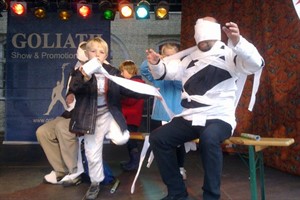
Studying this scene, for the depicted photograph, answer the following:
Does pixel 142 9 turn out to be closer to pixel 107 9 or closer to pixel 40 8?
pixel 107 9

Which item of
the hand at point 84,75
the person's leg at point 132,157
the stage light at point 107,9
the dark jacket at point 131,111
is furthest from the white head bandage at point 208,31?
the stage light at point 107,9

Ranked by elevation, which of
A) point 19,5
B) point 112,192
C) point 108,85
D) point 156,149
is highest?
point 19,5

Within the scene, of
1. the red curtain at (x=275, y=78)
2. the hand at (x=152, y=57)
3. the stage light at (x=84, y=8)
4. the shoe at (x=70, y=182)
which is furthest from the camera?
the stage light at (x=84, y=8)

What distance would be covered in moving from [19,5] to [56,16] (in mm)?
768

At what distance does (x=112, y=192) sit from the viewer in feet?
15.0

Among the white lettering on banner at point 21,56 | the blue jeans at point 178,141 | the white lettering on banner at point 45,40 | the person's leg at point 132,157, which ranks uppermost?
the white lettering on banner at point 45,40

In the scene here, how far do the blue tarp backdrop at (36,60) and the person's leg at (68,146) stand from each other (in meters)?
2.94

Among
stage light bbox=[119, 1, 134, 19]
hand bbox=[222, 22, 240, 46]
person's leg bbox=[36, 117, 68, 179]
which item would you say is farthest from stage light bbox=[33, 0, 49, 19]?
hand bbox=[222, 22, 240, 46]

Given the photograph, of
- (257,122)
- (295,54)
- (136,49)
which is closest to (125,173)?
(257,122)

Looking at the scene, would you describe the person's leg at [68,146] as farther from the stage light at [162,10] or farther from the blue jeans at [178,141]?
the stage light at [162,10]

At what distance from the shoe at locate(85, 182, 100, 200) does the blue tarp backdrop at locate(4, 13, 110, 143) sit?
351 cm

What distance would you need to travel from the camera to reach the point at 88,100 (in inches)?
171

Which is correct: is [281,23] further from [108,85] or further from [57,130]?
[57,130]

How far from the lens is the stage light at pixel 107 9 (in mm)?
7339
